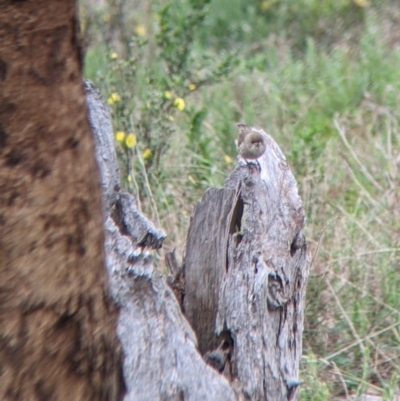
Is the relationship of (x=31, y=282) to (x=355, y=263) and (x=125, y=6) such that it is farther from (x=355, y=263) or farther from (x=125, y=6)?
(x=125, y=6)

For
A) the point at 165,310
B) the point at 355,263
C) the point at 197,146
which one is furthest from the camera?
the point at 197,146

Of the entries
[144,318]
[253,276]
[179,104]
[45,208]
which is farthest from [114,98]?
[45,208]

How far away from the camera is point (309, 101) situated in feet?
17.5

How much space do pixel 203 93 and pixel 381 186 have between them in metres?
1.54

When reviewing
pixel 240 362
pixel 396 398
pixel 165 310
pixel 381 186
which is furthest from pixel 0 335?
pixel 381 186

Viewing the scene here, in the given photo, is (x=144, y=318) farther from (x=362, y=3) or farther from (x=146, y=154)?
(x=362, y=3)

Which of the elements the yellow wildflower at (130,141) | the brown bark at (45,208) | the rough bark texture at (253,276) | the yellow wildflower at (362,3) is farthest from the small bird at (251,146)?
the yellow wildflower at (362,3)

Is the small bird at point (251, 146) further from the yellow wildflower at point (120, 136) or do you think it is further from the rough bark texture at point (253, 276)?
the yellow wildflower at point (120, 136)

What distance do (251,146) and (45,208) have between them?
87cm

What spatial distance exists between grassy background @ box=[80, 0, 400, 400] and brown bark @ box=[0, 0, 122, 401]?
1.42m

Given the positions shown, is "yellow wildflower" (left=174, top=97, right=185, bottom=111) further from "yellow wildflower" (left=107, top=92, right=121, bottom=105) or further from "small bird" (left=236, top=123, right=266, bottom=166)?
"small bird" (left=236, top=123, right=266, bottom=166)

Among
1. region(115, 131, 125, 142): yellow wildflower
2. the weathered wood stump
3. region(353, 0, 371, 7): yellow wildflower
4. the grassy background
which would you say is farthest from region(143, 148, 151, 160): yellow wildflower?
region(353, 0, 371, 7): yellow wildflower

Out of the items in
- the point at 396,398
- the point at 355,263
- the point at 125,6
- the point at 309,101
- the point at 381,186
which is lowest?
the point at 396,398

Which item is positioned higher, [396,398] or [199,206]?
[199,206]
